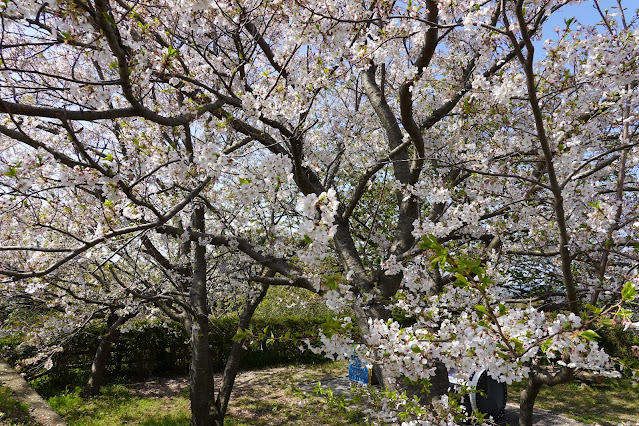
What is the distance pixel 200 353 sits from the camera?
5258 millimetres

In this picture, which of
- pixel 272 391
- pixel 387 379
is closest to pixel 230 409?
pixel 272 391

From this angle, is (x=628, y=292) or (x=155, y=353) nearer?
(x=628, y=292)

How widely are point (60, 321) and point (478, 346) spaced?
6333 mm

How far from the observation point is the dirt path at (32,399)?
2861mm

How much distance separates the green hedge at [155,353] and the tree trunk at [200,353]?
1.66m

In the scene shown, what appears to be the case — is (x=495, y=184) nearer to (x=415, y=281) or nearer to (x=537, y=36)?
(x=415, y=281)

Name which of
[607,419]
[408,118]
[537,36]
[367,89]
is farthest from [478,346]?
[607,419]

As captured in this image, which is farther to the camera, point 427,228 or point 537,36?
point 537,36

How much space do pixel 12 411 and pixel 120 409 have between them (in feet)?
15.4

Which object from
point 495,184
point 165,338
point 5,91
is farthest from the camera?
point 165,338

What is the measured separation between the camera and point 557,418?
271 inches

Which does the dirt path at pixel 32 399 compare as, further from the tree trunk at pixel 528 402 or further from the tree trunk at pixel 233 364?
the tree trunk at pixel 528 402

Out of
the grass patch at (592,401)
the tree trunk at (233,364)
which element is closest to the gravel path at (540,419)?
the grass patch at (592,401)

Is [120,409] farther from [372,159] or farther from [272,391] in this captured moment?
[372,159]
